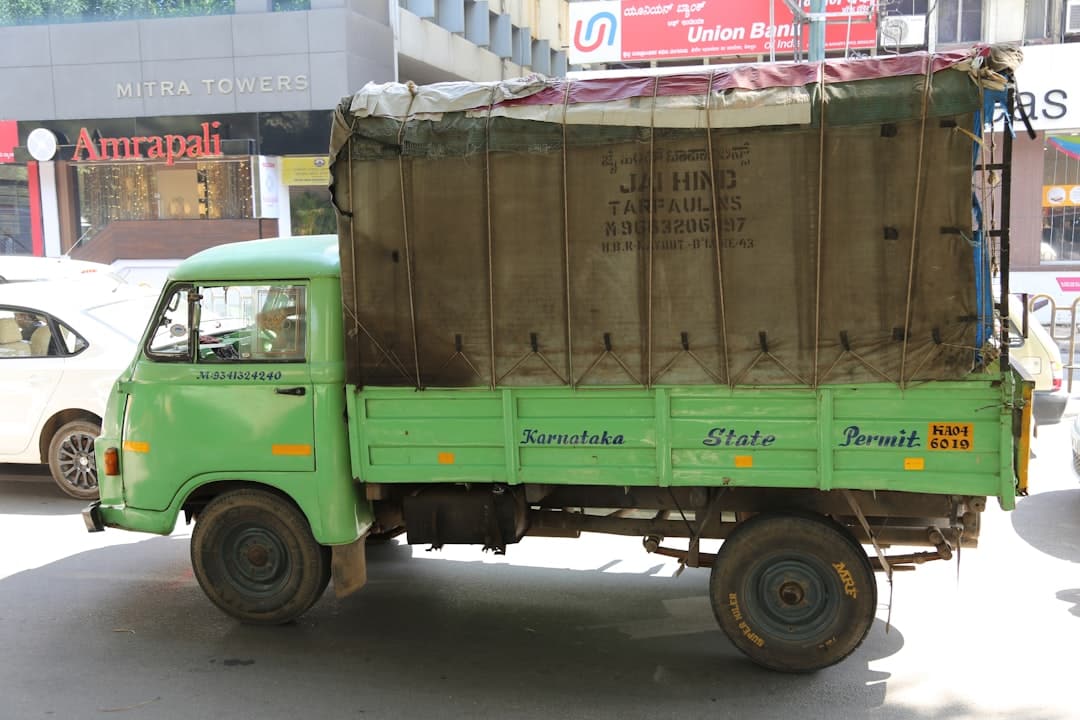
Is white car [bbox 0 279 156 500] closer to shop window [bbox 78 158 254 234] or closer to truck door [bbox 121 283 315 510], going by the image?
truck door [bbox 121 283 315 510]

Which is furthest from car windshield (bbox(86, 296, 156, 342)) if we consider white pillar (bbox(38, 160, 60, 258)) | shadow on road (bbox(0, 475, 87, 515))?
white pillar (bbox(38, 160, 60, 258))

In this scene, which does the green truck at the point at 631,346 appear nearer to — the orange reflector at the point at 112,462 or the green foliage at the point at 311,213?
the orange reflector at the point at 112,462

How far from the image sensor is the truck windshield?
5.62 meters

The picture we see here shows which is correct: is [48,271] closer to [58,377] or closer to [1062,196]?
[58,377]

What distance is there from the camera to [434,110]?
5289 millimetres

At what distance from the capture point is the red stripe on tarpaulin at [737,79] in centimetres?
477

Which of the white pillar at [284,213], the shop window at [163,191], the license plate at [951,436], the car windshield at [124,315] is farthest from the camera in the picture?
the white pillar at [284,213]

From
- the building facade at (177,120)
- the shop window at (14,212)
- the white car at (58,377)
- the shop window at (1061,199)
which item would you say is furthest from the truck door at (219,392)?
the shop window at (14,212)

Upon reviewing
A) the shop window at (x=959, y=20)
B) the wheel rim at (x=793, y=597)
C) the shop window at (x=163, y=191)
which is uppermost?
the shop window at (x=959, y=20)

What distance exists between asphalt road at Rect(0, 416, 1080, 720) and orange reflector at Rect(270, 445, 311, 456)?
1101 millimetres

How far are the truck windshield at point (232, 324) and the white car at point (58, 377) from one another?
326 centimetres

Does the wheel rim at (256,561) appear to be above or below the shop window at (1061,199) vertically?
below

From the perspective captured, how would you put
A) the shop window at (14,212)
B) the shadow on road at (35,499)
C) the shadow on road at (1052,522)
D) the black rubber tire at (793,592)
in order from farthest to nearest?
the shop window at (14,212), the shadow on road at (35,499), the shadow on road at (1052,522), the black rubber tire at (793,592)

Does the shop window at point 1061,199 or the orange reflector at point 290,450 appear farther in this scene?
the shop window at point 1061,199
